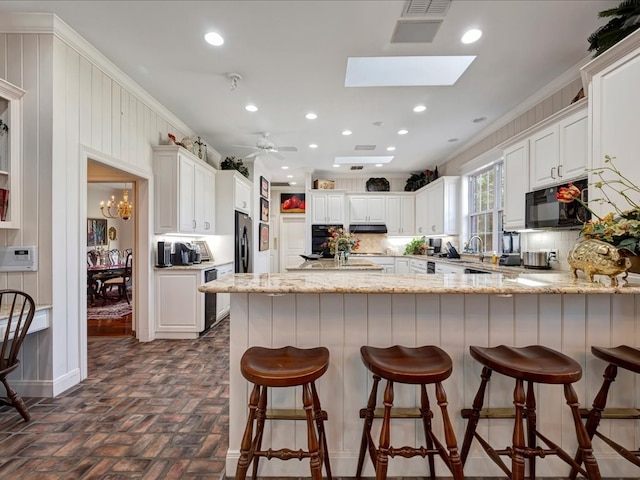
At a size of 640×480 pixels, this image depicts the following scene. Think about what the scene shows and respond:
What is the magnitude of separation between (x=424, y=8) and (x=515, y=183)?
226 cm

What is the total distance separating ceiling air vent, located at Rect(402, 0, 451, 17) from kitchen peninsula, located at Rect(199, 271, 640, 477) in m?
1.87

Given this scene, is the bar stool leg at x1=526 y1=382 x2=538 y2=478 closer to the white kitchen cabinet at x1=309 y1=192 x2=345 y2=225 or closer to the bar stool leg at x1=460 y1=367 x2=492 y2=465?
the bar stool leg at x1=460 y1=367 x2=492 y2=465

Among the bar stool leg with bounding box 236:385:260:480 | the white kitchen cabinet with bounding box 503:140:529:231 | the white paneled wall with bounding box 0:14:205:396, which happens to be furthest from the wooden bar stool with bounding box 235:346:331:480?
the white kitchen cabinet with bounding box 503:140:529:231

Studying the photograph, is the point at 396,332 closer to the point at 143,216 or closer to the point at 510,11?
the point at 510,11

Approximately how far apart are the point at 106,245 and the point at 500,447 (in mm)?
8933

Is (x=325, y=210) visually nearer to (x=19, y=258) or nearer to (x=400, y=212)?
(x=400, y=212)

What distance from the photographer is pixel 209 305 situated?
160 inches

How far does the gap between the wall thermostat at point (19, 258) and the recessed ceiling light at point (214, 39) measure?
2087mm

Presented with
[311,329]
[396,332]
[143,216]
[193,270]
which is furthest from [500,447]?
[143,216]

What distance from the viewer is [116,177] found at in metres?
3.60

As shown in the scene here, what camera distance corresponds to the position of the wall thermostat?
90.9 inches

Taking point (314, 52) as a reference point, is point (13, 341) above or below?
below

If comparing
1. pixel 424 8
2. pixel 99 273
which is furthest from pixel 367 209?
pixel 99 273

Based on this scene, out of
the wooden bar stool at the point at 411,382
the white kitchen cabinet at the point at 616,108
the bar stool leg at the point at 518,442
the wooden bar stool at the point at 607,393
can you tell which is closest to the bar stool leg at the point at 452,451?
the wooden bar stool at the point at 411,382
